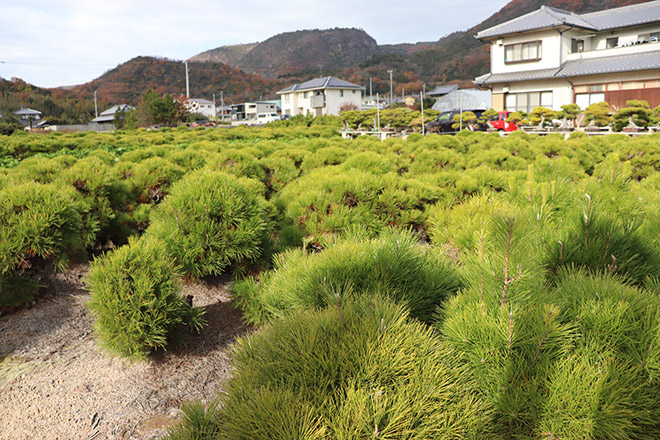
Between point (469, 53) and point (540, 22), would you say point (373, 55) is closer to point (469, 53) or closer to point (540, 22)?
point (469, 53)

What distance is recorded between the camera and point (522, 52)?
2559 cm

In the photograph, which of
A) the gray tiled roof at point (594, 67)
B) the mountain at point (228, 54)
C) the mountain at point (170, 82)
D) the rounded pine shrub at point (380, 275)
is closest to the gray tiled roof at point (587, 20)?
the gray tiled roof at point (594, 67)

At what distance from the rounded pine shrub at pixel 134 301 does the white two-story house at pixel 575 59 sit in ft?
82.3

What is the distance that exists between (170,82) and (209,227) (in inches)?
3016

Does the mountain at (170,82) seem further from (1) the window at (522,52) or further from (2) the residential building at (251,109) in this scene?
(1) the window at (522,52)

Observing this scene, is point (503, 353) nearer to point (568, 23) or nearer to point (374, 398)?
point (374, 398)

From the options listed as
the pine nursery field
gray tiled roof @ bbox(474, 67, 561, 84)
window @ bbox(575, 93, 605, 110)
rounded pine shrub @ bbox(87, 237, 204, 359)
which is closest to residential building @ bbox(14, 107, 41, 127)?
gray tiled roof @ bbox(474, 67, 561, 84)

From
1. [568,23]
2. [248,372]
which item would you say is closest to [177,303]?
[248,372]

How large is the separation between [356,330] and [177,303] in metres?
1.81

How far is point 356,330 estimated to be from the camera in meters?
1.20

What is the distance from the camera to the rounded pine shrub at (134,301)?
8.36ft

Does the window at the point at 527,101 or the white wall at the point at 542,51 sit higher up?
the white wall at the point at 542,51

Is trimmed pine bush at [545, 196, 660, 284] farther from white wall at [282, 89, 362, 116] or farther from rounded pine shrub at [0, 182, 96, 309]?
white wall at [282, 89, 362, 116]

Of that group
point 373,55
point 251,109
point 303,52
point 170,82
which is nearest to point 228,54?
point 303,52
